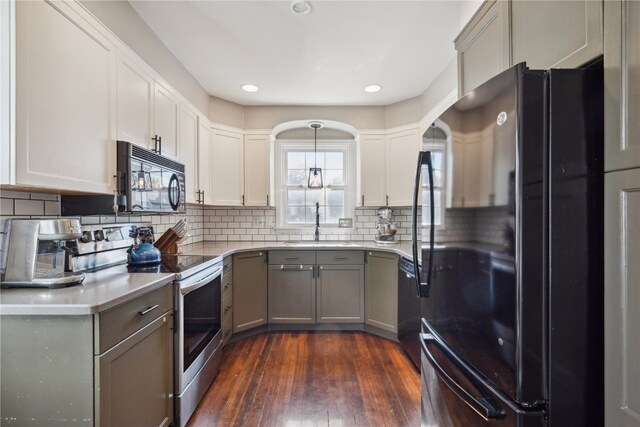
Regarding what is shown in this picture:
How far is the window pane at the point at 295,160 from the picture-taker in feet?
12.8

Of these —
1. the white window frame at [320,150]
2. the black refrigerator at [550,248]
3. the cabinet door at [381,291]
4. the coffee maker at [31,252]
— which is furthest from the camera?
the white window frame at [320,150]

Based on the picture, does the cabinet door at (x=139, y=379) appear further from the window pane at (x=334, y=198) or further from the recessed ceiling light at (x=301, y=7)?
the window pane at (x=334, y=198)

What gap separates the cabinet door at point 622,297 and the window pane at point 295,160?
3.26 meters

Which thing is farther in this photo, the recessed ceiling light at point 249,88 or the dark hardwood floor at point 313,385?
the recessed ceiling light at point 249,88

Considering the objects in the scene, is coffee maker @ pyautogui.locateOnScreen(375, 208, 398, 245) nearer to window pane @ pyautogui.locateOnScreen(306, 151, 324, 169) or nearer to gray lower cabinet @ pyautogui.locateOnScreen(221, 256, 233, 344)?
window pane @ pyautogui.locateOnScreen(306, 151, 324, 169)

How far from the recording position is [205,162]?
310 cm

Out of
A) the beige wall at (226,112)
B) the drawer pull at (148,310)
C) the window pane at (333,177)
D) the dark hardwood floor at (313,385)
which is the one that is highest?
the beige wall at (226,112)

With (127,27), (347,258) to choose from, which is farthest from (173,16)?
(347,258)

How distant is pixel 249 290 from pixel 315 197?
1.45m

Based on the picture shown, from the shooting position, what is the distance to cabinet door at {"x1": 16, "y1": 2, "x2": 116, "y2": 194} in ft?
3.82

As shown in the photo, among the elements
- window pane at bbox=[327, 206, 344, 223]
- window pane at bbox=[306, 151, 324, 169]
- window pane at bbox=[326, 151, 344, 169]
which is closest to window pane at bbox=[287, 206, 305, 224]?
window pane at bbox=[327, 206, 344, 223]

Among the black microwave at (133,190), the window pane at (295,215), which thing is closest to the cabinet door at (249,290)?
the window pane at (295,215)

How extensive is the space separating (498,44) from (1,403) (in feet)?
8.03

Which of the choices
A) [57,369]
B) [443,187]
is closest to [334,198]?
[443,187]
